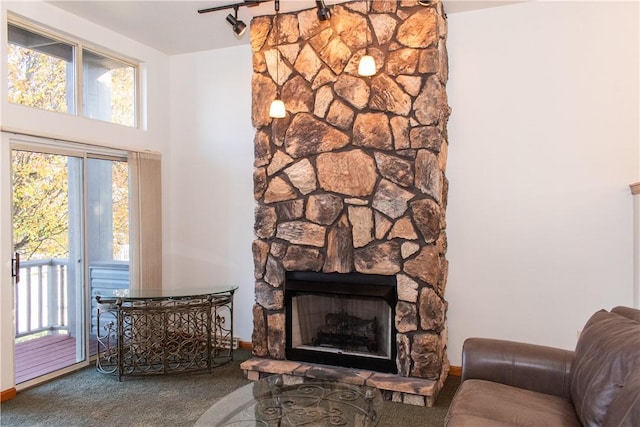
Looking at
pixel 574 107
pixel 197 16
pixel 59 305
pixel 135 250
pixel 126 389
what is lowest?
pixel 126 389

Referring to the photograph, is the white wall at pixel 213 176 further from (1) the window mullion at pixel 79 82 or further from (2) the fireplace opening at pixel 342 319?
(1) the window mullion at pixel 79 82

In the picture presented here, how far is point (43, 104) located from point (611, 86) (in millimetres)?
4653

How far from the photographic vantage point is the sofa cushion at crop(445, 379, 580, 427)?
2.04 metres

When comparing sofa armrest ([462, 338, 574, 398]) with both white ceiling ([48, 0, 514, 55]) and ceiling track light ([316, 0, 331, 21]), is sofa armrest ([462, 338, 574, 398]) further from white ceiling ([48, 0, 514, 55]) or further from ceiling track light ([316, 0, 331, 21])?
white ceiling ([48, 0, 514, 55])

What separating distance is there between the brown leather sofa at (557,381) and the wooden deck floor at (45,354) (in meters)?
3.50

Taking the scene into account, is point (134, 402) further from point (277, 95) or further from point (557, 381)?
point (557, 381)

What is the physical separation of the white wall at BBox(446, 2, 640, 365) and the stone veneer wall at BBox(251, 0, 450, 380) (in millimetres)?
259

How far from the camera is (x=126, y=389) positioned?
3.71 meters

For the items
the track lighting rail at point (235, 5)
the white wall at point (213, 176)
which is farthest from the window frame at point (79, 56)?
the track lighting rail at point (235, 5)

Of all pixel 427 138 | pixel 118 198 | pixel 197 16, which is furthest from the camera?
pixel 118 198

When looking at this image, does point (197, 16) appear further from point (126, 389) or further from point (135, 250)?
point (126, 389)

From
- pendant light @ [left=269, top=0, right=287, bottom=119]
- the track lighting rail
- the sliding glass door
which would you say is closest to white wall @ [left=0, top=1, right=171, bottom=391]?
the sliding glass door

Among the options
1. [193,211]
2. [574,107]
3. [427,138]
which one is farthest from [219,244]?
[574,107]

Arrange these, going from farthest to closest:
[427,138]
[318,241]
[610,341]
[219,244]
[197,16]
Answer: [219,244]
[197,16]
[318,241]
[427,138]
[610,341]
